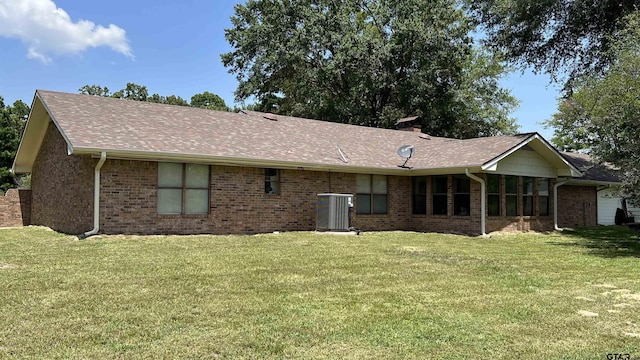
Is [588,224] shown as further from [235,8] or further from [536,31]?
[235,8]

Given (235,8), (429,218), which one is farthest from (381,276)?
(235,8)

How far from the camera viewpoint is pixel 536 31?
19594 mm

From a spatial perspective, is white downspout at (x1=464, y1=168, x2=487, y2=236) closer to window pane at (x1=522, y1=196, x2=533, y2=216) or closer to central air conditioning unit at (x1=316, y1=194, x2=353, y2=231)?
window pane at (x1=522, y1=196, x2=533, y2=216)

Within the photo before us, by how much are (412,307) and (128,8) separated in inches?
647

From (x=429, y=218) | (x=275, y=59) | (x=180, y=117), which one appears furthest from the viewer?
(x=275, y=59)

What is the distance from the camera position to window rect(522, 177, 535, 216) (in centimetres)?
1741

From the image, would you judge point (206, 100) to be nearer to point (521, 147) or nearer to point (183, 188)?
point (183, 188)

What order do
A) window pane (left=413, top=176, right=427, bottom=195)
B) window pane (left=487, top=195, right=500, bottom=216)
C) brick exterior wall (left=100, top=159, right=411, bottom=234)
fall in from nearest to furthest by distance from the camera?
brick exterior wall (left=100, top=159, right=411, bottom=234), window pane (left=487, top=195, right=500, bottom=216), window pane (left=413, top=176, right=427, bottom=195)

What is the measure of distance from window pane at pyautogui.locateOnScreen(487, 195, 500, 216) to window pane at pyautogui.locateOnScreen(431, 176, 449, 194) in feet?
4.87

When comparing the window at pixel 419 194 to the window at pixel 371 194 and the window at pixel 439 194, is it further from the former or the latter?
the window at pixel 371 194

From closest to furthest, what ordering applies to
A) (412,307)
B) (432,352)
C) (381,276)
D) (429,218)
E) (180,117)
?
(432,352)
(412,307)
(381,276)
(180,117)
(429,218)

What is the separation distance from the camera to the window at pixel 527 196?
1741 centimetres

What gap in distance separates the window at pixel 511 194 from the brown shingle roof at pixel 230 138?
4.36ft

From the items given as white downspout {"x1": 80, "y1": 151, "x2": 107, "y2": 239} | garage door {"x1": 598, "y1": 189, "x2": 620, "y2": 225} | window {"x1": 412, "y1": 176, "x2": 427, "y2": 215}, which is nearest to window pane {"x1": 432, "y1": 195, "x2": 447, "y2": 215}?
window {"x1": 412, "y1": 176, "x2": 427, "y2": 215}
